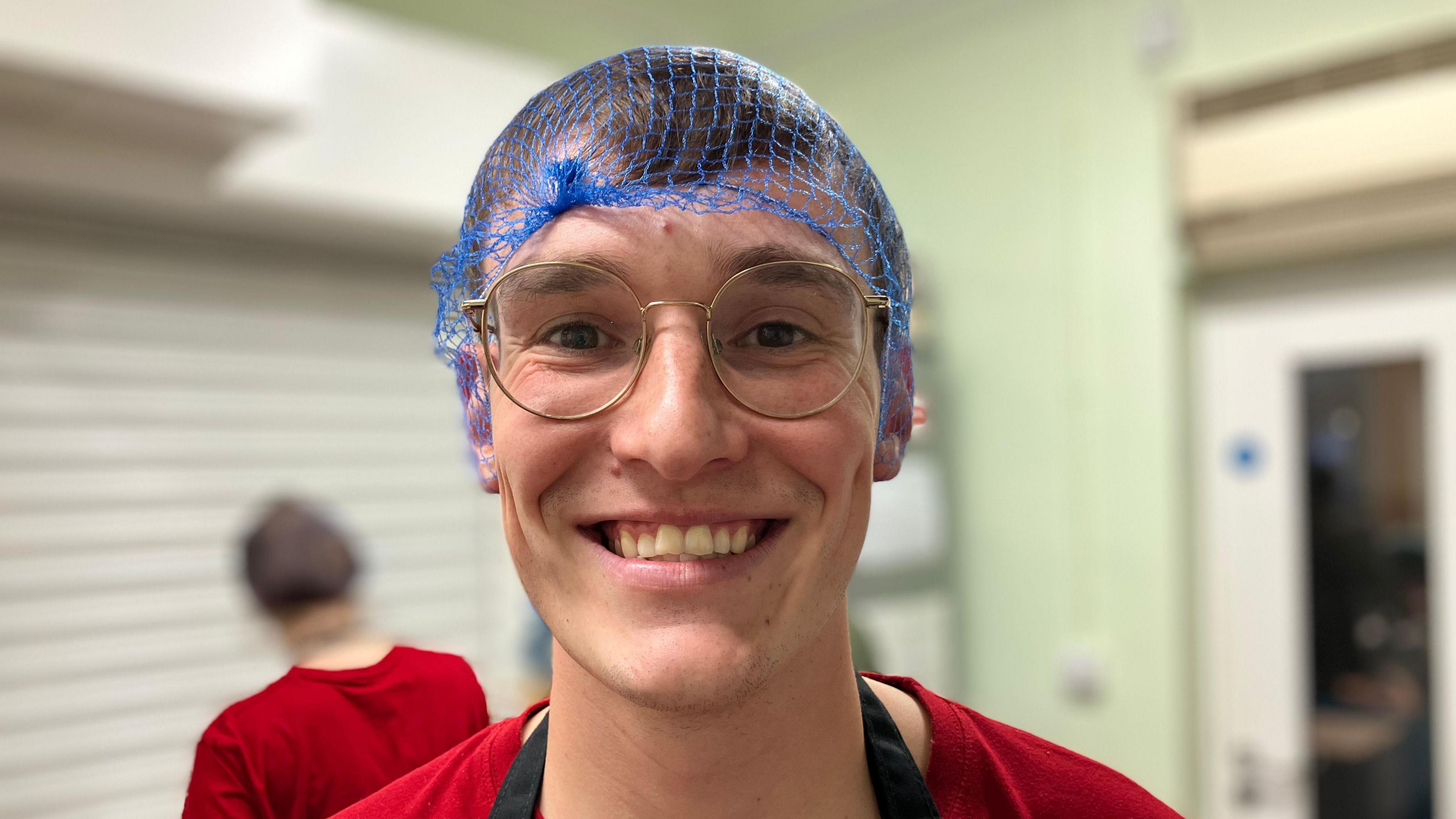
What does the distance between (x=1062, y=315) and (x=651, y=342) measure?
9.44 feet

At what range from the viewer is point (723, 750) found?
0.77 metres

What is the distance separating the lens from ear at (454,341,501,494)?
0.82m

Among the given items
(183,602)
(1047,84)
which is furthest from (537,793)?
(1047,84)

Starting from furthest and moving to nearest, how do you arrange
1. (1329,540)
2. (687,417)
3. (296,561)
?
(1329,540), (296,561), (687,417)

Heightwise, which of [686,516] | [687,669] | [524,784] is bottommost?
[524,784]

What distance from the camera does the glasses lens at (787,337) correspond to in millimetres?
717

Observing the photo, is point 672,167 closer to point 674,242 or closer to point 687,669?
point 674,242

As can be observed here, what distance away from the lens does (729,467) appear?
72 cm

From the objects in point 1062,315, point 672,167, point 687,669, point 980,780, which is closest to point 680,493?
point 687,669

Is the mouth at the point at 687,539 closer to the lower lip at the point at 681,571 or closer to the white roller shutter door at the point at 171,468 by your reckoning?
the lower lip at the point at 681,571

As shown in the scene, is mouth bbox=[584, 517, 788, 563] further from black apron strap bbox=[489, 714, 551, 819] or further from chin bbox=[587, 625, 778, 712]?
black apron strap bbox=[489, 714, 551, 819]

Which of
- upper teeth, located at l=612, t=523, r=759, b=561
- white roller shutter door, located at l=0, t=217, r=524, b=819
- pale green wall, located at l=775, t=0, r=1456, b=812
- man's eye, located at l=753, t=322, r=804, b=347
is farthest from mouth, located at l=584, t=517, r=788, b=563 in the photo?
pale green wall, located at l=775, t=0, r=1456, b=812

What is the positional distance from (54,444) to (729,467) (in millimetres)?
2620

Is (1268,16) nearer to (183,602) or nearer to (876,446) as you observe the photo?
(876,446)
